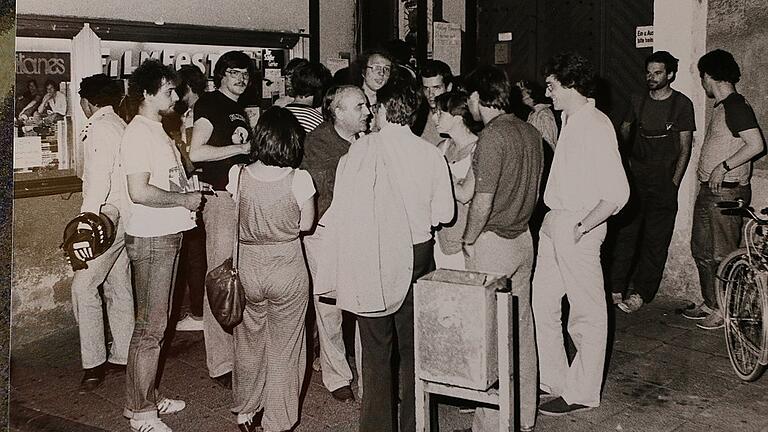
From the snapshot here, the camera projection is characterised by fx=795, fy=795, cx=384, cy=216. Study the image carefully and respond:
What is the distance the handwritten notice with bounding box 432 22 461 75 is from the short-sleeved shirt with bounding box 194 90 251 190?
12.4 ft

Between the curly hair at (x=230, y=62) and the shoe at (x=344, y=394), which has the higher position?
the curly hair at (x=230, y=62)

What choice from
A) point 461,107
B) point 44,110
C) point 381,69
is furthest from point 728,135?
point 44,110

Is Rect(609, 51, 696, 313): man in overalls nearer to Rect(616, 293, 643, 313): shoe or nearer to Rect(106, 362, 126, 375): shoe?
Rect(616, 293, 643, 313): shoe

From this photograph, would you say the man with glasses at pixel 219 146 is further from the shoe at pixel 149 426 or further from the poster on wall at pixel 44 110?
the poster on wall at pixel 44 110

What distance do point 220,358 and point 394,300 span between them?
1721 mm

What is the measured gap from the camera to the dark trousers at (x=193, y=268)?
643 centimetres

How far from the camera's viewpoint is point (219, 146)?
5.14 m

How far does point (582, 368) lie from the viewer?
4730 mm

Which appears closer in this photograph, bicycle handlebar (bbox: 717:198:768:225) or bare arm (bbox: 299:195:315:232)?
bare arm (bbox: 299:195:315:232)

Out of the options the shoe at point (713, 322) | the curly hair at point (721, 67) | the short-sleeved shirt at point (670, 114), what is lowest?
the shoe at point (713, 322)

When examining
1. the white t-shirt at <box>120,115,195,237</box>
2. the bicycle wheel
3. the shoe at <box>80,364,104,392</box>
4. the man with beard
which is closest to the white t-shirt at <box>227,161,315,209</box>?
the man with beard

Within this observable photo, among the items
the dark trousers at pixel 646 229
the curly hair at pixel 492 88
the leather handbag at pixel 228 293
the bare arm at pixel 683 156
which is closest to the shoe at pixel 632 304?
the dark trousers at pixel 646 229

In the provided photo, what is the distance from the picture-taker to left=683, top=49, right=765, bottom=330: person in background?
19.9 feet

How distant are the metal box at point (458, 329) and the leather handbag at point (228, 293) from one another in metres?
1.21
